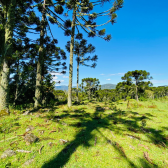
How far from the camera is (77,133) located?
135 inches

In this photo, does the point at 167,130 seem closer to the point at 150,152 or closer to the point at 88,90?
the point at 150,152

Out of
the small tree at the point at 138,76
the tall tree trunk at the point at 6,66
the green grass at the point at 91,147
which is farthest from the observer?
the small tree at the point at 138,76

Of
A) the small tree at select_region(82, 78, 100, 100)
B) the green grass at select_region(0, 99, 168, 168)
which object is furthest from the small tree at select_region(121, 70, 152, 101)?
the green grass at select_region(0, 99, 168, 168)

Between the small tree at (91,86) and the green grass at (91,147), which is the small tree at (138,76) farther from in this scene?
the green grass at (91,147)

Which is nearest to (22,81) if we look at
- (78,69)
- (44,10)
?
(44,10)

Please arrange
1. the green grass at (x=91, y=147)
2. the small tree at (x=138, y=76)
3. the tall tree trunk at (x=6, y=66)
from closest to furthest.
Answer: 1. the green grass at (x=91, y=147)
2. the tall tree trunk at (x=6, y=66)
3. the small tree at (x=138, y=76)

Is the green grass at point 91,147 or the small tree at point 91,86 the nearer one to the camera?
the green grass at point 91,147

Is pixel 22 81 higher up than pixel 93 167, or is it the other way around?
pixel 22 81

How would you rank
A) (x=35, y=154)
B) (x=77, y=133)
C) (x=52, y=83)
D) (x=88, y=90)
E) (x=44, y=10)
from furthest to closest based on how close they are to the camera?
(x=88, y=90), (x=52, y=83), (x=44, y=10), (x=77, y=133), (x=35, y=154)

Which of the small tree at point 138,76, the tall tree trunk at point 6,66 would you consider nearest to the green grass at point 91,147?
the tall tree trunk at point 6,66

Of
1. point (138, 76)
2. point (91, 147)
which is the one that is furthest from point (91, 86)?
point (91, 147)

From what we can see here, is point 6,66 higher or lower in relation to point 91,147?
higher

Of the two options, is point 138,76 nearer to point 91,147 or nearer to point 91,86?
point 91,86

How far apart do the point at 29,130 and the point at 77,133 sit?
1.87 meters
